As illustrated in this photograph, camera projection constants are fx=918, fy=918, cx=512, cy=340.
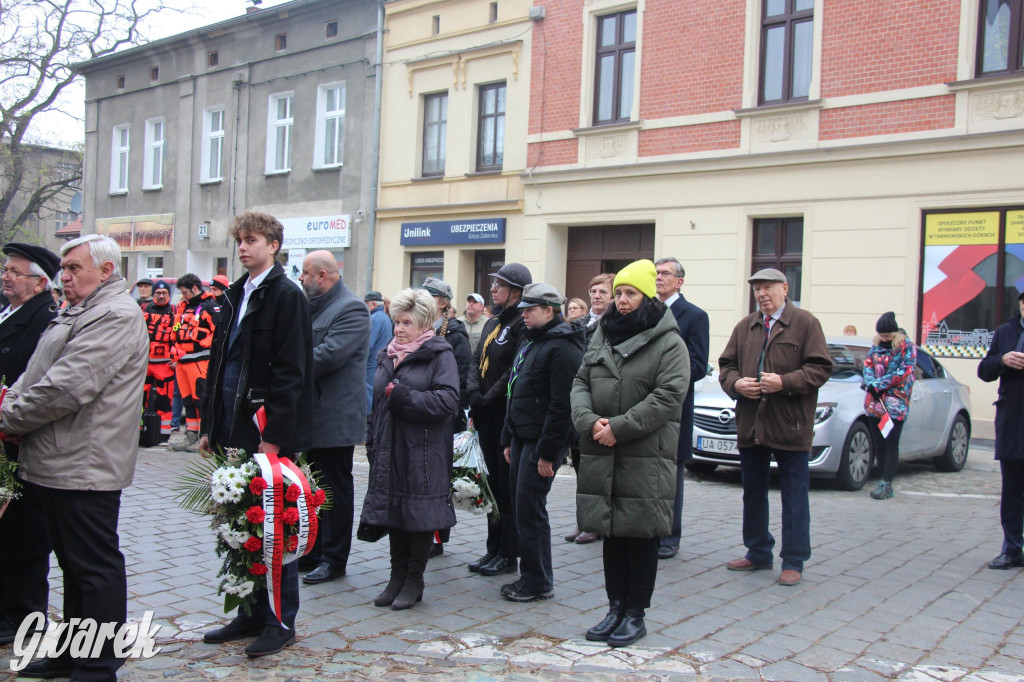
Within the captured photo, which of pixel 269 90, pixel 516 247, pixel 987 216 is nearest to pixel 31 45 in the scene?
pixel 269 90

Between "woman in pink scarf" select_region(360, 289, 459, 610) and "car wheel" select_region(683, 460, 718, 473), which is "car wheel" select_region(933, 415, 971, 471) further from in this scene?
"woman in pink scarf" select_region(360, 289, 459, 610)

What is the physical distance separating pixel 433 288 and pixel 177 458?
17.0 ft

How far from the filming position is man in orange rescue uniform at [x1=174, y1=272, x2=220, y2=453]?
1091 centimetres

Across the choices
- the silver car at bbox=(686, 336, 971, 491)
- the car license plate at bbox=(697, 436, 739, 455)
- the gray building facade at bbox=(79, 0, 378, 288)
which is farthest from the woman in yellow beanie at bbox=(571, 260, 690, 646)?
the gray building facade at bbox=(79, 0, 378, 288)

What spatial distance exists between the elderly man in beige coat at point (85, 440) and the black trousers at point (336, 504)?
164 cm

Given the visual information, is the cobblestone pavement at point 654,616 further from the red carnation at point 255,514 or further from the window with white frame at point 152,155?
the window with white frame at point 152,155

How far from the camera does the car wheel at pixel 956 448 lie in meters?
11.1

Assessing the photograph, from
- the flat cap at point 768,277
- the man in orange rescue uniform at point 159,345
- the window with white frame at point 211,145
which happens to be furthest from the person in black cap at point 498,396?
the window with white frame at point 211,145

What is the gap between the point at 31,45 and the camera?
92.3ft

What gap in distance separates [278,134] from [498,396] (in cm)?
2021

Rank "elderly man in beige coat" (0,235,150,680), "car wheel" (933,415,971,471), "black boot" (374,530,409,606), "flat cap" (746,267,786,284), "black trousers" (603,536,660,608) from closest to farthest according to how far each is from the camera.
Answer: "elderly man in beige coat" (0,235,150,680), "black trousers" (603,536,660,608), "black boot" (374,530,409,606), "flat cap" (746,267,786,284), "car wheel" (933,415,971,471)

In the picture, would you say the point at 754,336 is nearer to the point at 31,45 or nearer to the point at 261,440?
the point at 261,440

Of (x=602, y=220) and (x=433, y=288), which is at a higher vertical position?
(x=602, y=220)

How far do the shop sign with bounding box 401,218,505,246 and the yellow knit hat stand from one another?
14.6 metres
